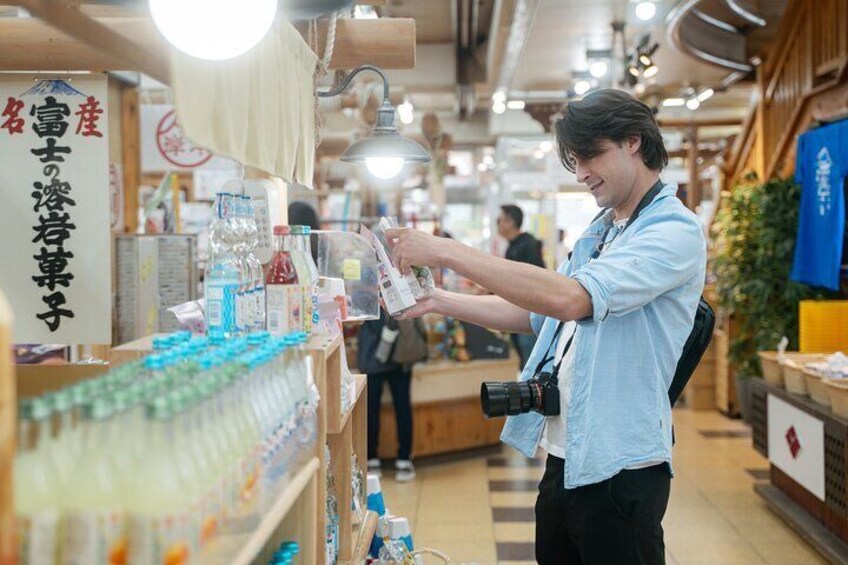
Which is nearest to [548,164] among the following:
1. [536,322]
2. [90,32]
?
[536,322]

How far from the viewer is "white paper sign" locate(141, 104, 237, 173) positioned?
5.89 metres

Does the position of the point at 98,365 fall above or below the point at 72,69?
below

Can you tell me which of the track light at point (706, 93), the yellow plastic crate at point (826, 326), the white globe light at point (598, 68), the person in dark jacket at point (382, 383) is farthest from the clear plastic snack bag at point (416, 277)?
the track light at point (706, 93)

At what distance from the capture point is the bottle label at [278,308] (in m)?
2.01

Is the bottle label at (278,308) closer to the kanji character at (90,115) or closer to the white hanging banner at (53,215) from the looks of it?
the white hanging banner at (53,215)

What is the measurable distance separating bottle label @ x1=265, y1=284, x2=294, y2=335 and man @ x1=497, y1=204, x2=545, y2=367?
4.89 m

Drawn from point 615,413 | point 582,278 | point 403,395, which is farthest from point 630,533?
point 403,395

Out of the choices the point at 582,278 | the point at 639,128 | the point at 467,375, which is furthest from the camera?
the point at 467,375

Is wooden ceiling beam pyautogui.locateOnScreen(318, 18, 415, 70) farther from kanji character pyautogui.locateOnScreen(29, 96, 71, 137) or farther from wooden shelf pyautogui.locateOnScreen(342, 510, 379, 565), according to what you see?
wooden shelf pyautogui.locateOnScreen(342, 510, 379, 565)

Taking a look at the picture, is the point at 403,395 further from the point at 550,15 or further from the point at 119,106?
the point at 550,15

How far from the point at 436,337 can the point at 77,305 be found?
14.5ft

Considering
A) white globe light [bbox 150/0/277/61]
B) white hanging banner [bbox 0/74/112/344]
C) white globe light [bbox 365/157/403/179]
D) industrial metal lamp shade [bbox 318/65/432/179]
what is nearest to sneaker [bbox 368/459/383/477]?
white globe light [bbox 365/157/403/179]

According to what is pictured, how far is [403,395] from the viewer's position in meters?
6.18

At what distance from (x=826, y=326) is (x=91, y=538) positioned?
5541mm
